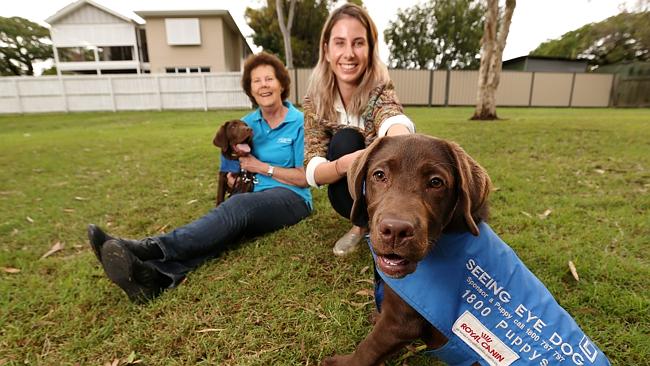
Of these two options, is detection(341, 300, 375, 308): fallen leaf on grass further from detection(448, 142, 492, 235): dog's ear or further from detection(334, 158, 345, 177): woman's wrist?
detection(448, 142, 492, 235): dog's ear

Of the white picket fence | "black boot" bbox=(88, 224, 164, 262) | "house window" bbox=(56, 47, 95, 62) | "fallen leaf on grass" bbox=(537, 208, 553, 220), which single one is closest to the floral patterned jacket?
"black boot" bbox=(88, 224, 164, 262)

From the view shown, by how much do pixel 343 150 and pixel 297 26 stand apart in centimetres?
3397

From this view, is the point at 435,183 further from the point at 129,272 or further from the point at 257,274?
the point at 129,272

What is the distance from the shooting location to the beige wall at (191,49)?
93.1ft

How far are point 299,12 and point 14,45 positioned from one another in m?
33.1

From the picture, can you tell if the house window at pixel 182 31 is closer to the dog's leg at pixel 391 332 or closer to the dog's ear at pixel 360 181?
the dog's ear at pixel 360 181

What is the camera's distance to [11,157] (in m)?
7.48

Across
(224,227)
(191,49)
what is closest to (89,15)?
(191,49)

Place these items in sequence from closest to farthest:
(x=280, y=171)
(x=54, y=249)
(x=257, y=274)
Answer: (x=257, y=274) → (x=54, y=249) → (x=280, y=171)

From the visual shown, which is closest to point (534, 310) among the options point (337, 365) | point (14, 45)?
point (337, 365)

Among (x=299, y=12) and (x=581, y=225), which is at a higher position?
(x=299, y=12)

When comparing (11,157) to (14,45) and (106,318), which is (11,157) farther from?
(14,45)

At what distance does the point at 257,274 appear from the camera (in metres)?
2.86

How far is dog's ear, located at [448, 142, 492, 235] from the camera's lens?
5.32 feet
